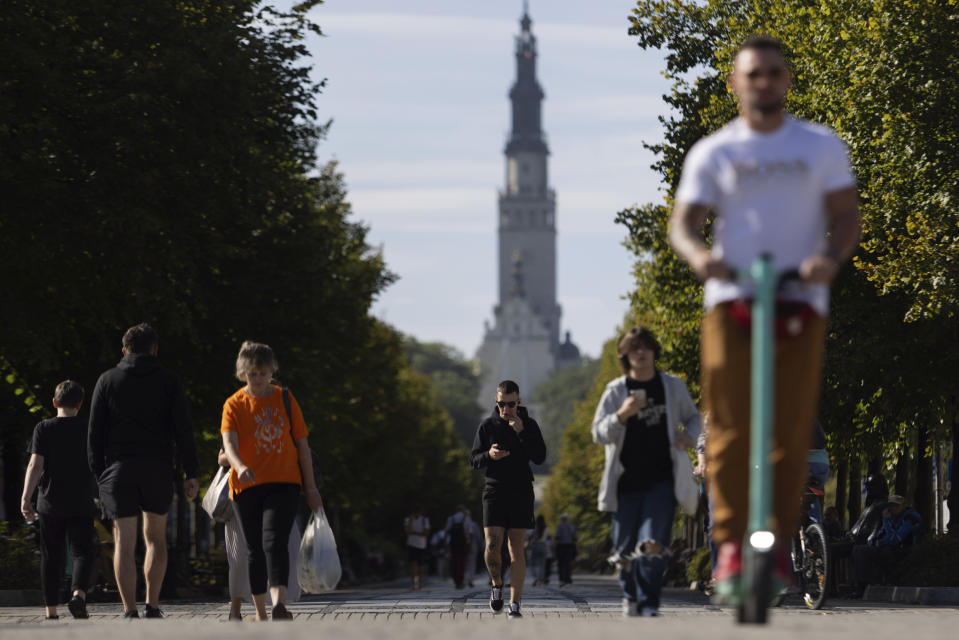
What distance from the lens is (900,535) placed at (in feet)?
71.1

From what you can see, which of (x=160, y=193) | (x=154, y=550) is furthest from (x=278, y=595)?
(x=160, y=193)

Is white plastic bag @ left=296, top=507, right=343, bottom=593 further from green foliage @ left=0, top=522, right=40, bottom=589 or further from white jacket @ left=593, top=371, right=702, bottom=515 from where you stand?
green foliage @ left=0, top=522, right=40, bottom=589

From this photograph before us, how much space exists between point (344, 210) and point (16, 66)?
23992 mm

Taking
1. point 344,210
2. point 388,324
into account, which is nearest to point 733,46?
point 344,210

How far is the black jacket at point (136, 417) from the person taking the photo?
1254 cm

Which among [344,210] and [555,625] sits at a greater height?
[344,210]

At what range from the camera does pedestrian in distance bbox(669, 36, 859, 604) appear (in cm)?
732

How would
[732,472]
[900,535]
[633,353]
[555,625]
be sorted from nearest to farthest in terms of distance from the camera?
[732,472] → [555,625] → [633,353] → [900,535]

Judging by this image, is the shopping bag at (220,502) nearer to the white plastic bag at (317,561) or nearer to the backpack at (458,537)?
the white plastic bag at (317,561)

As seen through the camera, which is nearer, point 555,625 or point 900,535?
point 555,625

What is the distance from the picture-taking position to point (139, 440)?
12547mm

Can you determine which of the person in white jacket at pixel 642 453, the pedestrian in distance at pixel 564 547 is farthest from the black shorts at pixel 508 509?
the pedestrian in distance at pixel 564 547

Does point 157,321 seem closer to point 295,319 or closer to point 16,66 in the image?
point 295,319

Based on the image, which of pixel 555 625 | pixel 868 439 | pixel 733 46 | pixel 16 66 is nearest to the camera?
pixel 555 625
